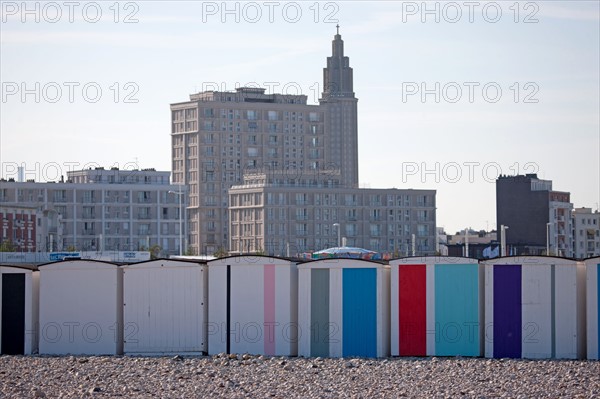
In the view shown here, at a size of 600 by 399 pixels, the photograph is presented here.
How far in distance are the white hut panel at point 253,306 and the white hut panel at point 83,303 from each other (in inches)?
106

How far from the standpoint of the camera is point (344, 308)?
114 ft

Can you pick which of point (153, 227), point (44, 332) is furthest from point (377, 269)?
point (153, 227)

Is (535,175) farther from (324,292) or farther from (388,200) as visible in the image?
(324,292)

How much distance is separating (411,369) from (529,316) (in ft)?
13.2

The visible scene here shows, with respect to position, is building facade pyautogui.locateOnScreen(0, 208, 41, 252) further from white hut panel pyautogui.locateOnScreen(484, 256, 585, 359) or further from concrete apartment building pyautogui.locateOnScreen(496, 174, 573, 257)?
white hut panel pyautogui.locateOnScreen(484, 256, 585, 359)

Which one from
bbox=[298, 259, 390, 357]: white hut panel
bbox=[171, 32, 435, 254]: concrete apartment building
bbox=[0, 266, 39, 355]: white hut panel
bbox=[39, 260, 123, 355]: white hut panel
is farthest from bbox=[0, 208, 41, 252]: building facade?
bbox=[298, 259, 390, 357]: white hut panel

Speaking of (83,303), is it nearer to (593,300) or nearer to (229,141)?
(593,300)

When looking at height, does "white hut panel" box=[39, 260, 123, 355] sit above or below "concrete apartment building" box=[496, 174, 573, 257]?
below

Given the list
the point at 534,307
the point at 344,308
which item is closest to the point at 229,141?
the point at 344,308

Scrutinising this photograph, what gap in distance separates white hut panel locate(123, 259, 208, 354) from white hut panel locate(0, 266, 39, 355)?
2.59 metres

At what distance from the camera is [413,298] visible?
34.8 meters

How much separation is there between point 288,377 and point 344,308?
15.2ft

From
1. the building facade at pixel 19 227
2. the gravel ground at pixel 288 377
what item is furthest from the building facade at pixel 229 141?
the gravel ground at pixel 288 377

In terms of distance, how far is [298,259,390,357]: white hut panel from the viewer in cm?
3481
